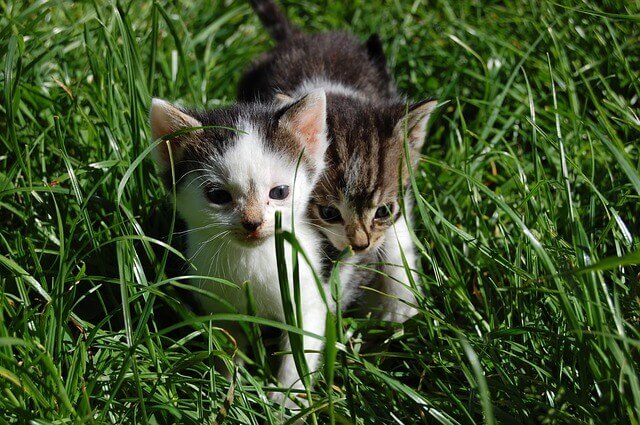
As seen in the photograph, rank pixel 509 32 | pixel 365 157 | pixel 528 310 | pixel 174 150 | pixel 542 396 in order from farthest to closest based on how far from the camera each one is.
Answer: pixel 509 32, pixel 365 157, pixel 174 150, pixel 528 310, pixel 542 396

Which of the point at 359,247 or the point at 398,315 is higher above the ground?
the point at 359,247

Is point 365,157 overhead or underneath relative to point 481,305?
overhead

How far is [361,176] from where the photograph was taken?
2.51 m

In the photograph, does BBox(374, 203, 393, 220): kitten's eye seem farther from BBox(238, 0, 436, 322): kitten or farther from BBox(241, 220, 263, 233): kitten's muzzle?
BBox(241, 220, 263, 233): kitten's muzzle

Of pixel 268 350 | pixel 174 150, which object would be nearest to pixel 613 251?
pixel 268 350

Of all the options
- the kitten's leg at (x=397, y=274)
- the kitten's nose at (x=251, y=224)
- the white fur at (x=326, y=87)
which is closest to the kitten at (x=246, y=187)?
the kitten's nose at (x=251, y=224)

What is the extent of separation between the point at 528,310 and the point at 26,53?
2.41 meters

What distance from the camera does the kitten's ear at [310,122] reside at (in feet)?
7.63

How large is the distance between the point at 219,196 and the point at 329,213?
48 centimetres

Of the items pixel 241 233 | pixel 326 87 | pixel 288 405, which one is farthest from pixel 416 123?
pixel 288 405

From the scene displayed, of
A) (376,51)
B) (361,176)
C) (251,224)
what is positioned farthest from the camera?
(376,51)

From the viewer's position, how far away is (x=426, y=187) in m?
3.06

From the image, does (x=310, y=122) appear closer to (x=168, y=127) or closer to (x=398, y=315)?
(x=168, y=127)

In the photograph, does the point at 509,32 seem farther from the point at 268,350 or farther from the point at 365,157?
the point at 268,350
